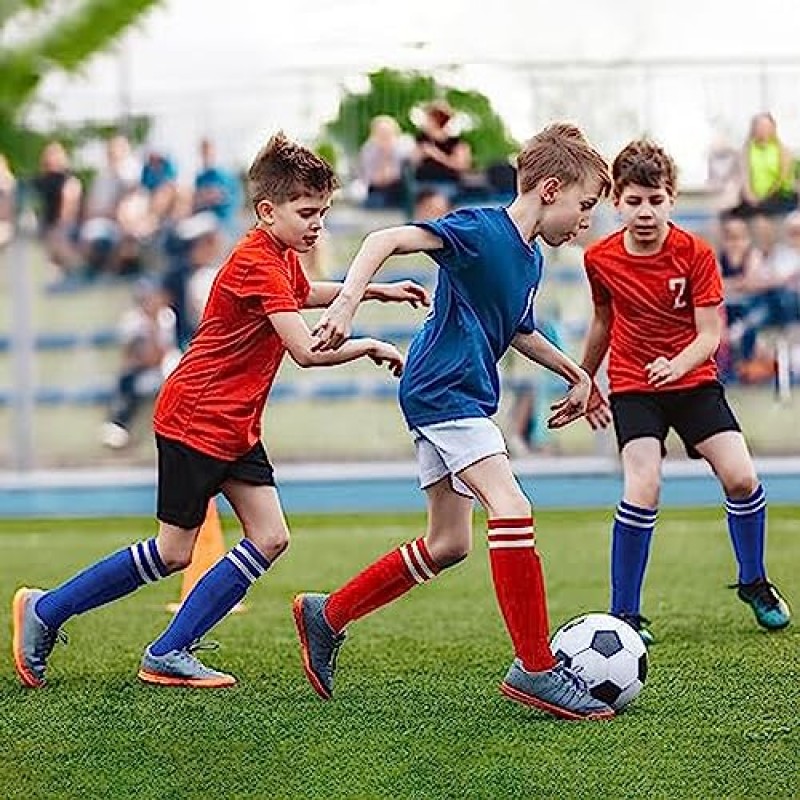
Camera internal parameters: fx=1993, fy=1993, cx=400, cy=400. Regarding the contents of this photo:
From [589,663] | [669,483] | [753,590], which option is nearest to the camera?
[589,663]

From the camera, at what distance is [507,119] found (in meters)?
15.0

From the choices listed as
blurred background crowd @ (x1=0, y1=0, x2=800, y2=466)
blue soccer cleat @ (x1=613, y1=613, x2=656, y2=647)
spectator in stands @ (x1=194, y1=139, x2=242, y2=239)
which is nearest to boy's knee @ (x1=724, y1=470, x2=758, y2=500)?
blue soccer cleat @ (x1=613, y1=613, x2=656, y2=647)

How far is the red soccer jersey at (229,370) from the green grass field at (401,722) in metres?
0.70

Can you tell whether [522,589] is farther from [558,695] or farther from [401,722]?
[401,722]

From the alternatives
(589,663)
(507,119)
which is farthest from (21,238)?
(589,663)

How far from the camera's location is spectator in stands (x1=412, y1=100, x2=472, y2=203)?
1500 cm

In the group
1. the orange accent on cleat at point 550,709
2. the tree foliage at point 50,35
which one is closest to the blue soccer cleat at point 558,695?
the orange accent on cleat at point 550,709

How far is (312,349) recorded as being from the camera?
5.01 metres

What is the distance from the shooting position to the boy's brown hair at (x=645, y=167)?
20.1 ft

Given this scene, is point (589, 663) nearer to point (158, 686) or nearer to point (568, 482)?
point (158, 686)

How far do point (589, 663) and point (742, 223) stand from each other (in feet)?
33.7

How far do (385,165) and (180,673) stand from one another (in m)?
10.0

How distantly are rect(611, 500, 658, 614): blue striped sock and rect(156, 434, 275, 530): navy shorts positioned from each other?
1333 mm

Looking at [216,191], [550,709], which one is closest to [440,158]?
[216,191]
